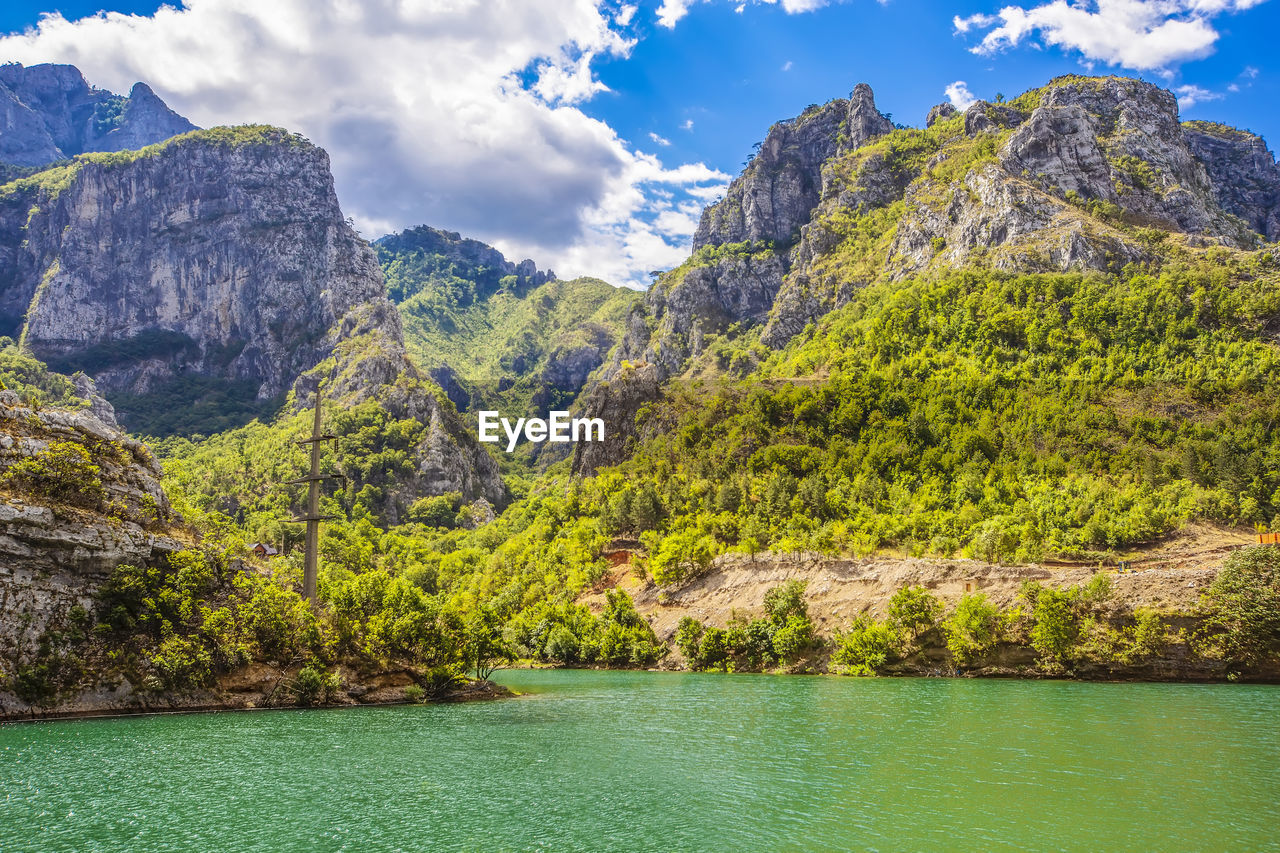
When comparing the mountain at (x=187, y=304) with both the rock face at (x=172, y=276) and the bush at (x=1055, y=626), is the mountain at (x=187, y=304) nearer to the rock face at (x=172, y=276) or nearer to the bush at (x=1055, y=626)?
the rock face at (x=172, y=276)

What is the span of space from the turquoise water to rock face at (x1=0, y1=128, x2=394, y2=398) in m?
172

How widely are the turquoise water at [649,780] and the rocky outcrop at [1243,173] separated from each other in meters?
179

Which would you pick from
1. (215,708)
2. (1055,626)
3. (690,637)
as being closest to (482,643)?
(215,708)

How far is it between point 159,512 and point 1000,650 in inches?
2318

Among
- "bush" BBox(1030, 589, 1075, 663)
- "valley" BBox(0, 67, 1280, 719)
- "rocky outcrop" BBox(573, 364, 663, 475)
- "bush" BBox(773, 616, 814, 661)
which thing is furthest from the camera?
"rocky outcrop" BBox(573, 364, 663, 475)

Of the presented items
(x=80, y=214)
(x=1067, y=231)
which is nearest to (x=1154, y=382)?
(x=1067, y=231)

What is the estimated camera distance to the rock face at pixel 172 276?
186 m

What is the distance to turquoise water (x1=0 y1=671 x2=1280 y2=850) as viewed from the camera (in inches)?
742

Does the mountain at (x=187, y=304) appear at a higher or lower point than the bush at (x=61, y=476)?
higher

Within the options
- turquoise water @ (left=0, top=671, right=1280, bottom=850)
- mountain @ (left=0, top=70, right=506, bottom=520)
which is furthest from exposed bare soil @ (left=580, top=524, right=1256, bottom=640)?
mountain @ (left=0, top=70, right=506, bottom=520)

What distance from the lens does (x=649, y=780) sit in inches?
977

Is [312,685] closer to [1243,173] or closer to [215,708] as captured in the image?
[215,708]

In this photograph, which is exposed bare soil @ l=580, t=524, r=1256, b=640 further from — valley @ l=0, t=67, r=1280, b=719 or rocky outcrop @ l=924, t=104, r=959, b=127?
rocky outcrop @ l=924, t=104, r=959, b=127

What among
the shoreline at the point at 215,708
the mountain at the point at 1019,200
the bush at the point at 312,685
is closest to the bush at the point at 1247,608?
the shoreline at the point at 215,708
